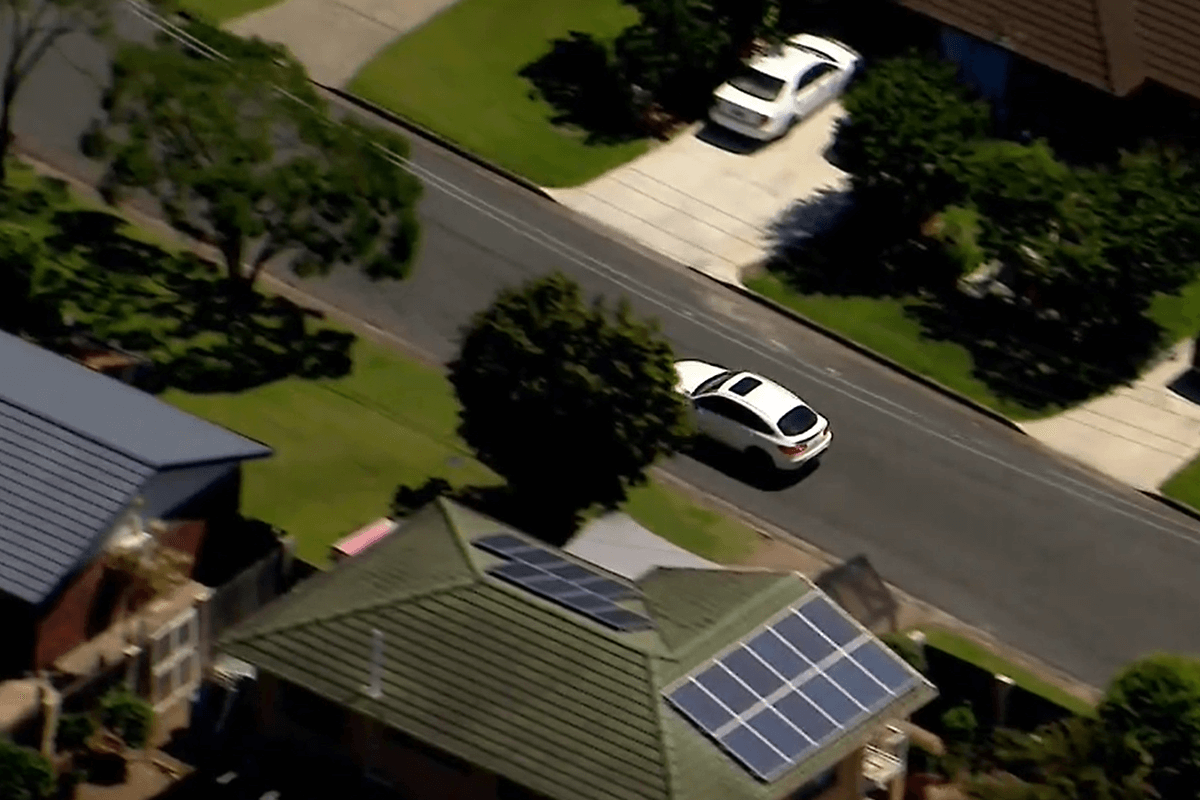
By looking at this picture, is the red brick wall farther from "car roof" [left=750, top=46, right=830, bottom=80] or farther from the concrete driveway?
"car roof" [left=750, top=46, right=830, bottom=80]

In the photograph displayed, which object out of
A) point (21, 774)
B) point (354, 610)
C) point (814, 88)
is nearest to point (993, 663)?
point (354, 610)

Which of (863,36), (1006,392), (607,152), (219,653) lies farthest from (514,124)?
(219,653)

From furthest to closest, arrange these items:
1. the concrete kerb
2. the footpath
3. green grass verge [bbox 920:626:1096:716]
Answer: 1. the concrete kerb
2. the footpath
3. green grass verge [bbox 920:626:1096:716]

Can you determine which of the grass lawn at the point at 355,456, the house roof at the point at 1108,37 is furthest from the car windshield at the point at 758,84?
the grass lawn at the point at 355,456

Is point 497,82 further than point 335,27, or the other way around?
point 335,27

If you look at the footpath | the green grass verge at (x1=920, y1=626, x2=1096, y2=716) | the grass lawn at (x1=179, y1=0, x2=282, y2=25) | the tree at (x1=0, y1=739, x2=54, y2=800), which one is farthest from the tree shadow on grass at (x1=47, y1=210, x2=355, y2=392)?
the green grass verge at (x1=920, y1=626, x2=1096, y2=716)

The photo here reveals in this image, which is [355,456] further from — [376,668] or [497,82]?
[497,82]

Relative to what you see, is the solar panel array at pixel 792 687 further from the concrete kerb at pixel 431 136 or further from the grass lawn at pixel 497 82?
the grass lawn at pixel 497 82
